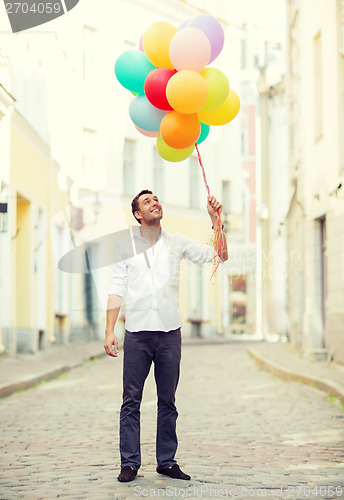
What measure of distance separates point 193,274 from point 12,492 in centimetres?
2322

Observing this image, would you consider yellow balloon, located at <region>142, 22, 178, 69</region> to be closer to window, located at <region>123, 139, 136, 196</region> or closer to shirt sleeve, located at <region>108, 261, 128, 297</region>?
shirt sleeve, located at <region>108, 261, 128, 297</region>

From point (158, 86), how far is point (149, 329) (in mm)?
1581

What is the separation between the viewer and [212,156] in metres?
30.2

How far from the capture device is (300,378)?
12.0 meters

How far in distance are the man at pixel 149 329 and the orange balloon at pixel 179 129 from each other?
46cm

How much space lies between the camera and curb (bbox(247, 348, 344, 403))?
33.2 ft

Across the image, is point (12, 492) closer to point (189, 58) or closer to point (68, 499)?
point (68, 499)

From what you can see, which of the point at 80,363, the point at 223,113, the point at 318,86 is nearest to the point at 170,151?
the point at 223,113

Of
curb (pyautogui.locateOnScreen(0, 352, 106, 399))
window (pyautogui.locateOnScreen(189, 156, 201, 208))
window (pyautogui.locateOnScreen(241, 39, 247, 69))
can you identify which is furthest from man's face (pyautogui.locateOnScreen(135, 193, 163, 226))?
window (pyautogui.locateOnScreen(241, 39, 247, 69))

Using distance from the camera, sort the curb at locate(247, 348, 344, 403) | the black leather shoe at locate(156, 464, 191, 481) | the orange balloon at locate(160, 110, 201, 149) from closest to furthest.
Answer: the black leather shoe at locate(156, 464, 191, 481), the orange balloon at locate(160, 110, 201, 149), the curb at locate(247, 348, 344, 403)

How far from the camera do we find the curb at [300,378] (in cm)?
1011

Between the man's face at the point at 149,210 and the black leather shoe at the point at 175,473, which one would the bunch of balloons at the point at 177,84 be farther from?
the black leather shoe at the point at 175,473

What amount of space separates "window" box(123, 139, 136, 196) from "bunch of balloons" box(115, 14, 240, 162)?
19.6 metres

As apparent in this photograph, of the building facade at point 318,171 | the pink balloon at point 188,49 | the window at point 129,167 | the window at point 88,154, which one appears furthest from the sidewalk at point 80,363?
the window at point 129,167
